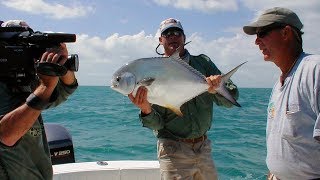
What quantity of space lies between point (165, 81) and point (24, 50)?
1.50m

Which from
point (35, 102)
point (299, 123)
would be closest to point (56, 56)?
point (35, 102)

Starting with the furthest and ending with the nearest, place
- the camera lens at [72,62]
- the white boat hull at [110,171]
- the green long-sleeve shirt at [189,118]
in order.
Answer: the white boat hull at [110,171]
the green long-sleeve shirt at [189,118]
the camera lens at [72,62]

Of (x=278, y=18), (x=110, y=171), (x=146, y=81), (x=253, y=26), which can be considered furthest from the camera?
(x=110, y=171)

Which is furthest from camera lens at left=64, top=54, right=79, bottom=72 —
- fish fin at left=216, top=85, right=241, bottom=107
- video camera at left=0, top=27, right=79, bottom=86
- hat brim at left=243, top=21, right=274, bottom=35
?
fish fin at left=216, top=85, right=241, bottom=107

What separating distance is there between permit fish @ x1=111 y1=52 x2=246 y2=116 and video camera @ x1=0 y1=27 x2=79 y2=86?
98 cm

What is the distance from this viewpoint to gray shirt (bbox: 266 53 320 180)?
8.19 ft

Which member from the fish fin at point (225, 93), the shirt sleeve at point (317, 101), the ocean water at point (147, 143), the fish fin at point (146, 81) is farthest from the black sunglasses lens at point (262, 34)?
the ocean water at point (147, 143)

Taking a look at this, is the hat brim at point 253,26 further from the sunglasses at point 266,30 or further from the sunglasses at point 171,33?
the sunglasses at point 171,33

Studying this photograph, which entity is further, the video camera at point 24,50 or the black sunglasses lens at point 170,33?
the black sunglasses lens at point 170,33

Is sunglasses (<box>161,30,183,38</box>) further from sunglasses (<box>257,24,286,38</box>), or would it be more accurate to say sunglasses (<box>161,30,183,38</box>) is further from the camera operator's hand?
the camera operator's hand

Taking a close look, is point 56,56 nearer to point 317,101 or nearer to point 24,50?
point 24,50

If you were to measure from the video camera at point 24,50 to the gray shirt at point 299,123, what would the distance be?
135 cm

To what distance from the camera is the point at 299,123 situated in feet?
8.41

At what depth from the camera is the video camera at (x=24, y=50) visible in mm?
2324
